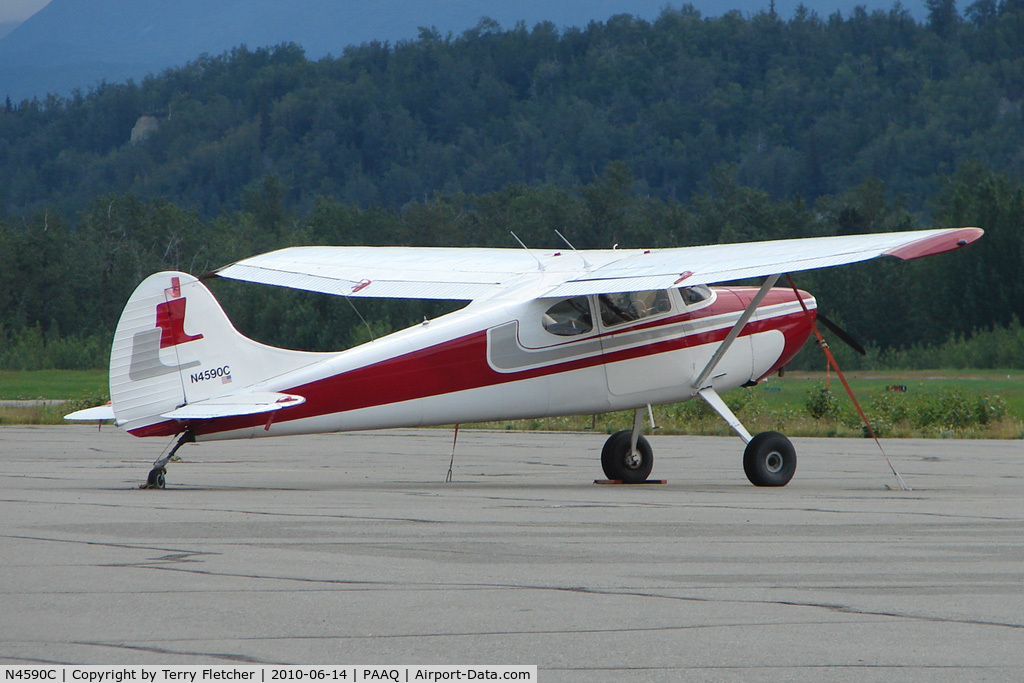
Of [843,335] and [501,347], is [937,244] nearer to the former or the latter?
[843,335]

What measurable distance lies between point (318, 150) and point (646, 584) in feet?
474

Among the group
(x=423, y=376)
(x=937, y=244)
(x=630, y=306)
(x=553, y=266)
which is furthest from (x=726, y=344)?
(x=423, y=376)

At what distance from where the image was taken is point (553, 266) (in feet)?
48.8

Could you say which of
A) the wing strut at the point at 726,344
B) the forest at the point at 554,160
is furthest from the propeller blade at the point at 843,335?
the forest at the point at 554,160

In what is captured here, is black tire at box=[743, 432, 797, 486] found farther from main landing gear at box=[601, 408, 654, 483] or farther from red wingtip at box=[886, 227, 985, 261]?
red wingtip at box=[886, 227, 985, 261]

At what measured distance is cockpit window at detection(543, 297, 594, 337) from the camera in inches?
541

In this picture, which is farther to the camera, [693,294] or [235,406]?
[693,294]

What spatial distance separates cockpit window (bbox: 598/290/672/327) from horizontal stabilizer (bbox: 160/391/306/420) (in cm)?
337

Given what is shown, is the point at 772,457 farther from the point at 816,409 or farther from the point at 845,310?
the point at 845,310

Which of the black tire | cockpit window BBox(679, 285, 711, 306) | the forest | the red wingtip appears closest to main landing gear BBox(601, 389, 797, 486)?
the black tire
